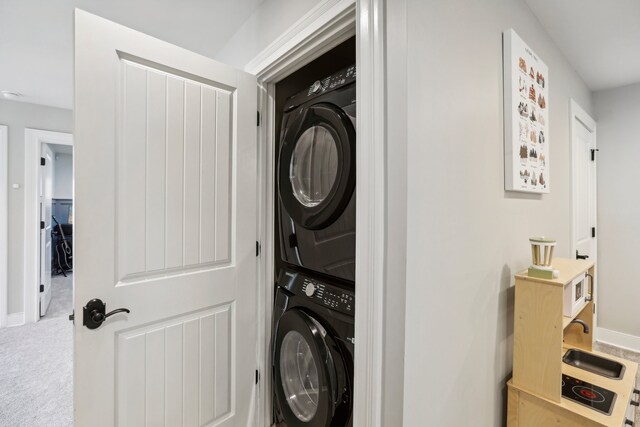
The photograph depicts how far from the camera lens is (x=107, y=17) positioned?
69.4 inches

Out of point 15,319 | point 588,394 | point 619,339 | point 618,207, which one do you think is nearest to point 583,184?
point 618,207

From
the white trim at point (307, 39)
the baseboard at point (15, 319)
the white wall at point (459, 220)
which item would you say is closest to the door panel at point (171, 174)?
the white trim at point (307, 39)

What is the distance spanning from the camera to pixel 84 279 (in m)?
1.06

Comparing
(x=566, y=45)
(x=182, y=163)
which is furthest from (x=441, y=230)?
(x=566, y=45)

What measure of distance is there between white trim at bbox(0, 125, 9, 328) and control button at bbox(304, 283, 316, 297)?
3805 millimetres

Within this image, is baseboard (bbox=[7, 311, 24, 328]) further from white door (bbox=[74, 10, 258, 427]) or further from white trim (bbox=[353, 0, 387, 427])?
white trim (bbox=[353, 0, 387, 427])

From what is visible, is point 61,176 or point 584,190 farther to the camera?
point 61,176

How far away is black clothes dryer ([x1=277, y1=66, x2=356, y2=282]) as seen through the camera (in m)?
1.18

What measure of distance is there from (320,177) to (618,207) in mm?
3236

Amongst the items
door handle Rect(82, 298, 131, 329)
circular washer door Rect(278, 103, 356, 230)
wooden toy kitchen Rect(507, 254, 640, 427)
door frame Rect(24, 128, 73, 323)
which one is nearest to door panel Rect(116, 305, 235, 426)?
door handle Rect(82, 298, 131, 329)

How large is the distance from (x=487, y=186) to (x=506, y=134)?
1.04 ft

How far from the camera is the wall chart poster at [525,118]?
135cm

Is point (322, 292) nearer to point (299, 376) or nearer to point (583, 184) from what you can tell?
point (299, 376)

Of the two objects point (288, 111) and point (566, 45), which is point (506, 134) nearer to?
point (288, 111)
